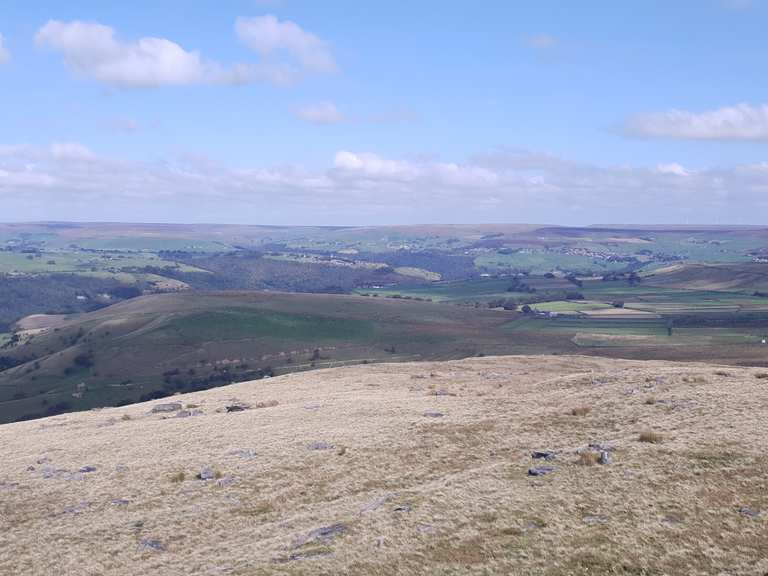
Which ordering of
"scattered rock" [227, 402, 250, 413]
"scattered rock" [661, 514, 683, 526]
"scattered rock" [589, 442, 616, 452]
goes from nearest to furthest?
"scattered rock" [661, 514, 683, 526] → "scattered rock" [589, 442, 616, 452] → "scattered rock" [227, 402, 250, 413]

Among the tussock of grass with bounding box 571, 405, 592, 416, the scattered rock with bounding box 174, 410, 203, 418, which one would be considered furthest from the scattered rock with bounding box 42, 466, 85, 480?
the tussock of grass with bounding box 571, 405, 592, 416

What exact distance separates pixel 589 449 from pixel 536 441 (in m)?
3.30

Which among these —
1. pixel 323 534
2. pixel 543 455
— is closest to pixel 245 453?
pixel 323 534

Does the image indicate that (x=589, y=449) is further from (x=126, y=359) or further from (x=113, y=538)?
(x=126, y=359)

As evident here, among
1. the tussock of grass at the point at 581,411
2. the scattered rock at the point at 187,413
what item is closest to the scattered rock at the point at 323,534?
the tussock of grass at the point at 581,411

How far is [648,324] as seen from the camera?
16900cm

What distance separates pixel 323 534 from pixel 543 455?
1120 centimetres

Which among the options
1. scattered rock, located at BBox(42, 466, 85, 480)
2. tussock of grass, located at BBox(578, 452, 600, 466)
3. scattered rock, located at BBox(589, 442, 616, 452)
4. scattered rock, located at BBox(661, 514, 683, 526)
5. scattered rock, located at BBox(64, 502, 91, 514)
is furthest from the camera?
scattered rock, located at BBox(42, 466, 85, 480)

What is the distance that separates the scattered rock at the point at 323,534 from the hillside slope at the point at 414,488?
94mm

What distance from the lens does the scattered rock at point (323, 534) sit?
23750mm

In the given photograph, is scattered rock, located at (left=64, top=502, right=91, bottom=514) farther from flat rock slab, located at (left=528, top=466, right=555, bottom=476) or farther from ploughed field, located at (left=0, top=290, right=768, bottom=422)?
ploughed field, located at (left=0, top=290, right=768, bottom=422)

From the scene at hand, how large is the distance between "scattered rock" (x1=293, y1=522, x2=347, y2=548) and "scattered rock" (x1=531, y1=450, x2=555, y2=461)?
9.97 metres

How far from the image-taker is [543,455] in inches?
1235

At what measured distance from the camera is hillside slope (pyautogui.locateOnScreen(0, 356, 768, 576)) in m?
22.2
